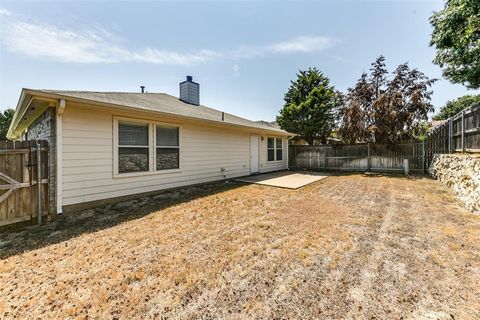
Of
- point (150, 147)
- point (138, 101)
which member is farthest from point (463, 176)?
point (138, 101)

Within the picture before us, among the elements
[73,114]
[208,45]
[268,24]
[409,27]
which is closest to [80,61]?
[73,114]

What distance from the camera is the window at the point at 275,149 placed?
479 inches

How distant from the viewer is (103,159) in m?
5.05

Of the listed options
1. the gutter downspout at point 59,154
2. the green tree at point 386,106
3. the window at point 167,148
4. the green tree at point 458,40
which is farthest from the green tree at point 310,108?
the gutter downspout at point 59,154

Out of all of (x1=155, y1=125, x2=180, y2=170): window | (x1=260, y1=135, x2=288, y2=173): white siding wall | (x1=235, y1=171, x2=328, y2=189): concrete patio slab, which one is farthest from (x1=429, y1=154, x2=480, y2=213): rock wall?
(x1=155, y1=125, x2=180, y2=170): window

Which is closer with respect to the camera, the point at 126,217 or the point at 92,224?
the point at 92,224

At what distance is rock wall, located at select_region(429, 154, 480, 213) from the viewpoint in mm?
4516

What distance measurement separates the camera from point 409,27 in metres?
8.38

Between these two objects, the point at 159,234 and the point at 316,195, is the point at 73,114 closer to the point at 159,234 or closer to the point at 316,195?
the point at 159,234

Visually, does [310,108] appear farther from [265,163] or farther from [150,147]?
[150,147]

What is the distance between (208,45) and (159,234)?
8.48m

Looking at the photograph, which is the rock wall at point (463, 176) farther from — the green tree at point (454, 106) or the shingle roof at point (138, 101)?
the green tree at point (454, 106)

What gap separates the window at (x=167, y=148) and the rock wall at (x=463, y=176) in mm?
7613

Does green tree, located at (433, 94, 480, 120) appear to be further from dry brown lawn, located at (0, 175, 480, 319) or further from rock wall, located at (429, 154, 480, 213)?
dry brown lawn, located at (0, 175, 480, 319)
